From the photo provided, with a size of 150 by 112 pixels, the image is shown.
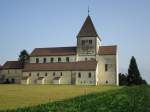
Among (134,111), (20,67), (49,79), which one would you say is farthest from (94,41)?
(134,111)

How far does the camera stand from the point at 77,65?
8406 centimetres

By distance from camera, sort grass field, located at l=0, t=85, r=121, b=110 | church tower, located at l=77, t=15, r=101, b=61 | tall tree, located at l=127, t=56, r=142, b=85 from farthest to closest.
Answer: tall tree, located at l=127, t=56, r=142, b=85, church tower, located at l=77, t=15, r=101, b=61, grass field, located at l=0, t=85, r=121, b=110

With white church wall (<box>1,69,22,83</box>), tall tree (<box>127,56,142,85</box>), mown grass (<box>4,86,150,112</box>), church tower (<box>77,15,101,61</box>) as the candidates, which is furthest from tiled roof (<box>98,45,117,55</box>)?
mown grass (<box>4,86,150,112</box>)

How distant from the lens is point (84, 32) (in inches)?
3425

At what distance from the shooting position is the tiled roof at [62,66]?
268ft

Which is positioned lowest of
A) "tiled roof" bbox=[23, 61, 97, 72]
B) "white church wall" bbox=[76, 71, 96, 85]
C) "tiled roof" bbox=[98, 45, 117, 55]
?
"white church wall" bbox=[76, 71, 96, 85]

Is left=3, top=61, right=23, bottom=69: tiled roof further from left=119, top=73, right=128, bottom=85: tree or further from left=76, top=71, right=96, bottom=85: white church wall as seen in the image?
left=119, top=73, right=128, bottom=85: tree

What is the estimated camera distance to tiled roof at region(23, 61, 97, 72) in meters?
81.8

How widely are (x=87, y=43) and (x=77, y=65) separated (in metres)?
6.95

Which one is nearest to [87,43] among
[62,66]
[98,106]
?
[62,66]

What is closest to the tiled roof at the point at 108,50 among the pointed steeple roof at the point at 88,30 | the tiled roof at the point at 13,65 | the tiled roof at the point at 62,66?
the tiled roof at the point at 62,66

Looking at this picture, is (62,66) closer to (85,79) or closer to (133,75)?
(85,79)

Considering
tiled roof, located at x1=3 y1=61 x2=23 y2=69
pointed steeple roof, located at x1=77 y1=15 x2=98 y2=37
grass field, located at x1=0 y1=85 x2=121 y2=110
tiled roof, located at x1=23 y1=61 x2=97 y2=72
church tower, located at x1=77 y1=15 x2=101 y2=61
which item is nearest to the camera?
grass field, located at x1=0 y1=85 x2=121 y2=110

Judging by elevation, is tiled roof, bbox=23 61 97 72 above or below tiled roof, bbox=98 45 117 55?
below
